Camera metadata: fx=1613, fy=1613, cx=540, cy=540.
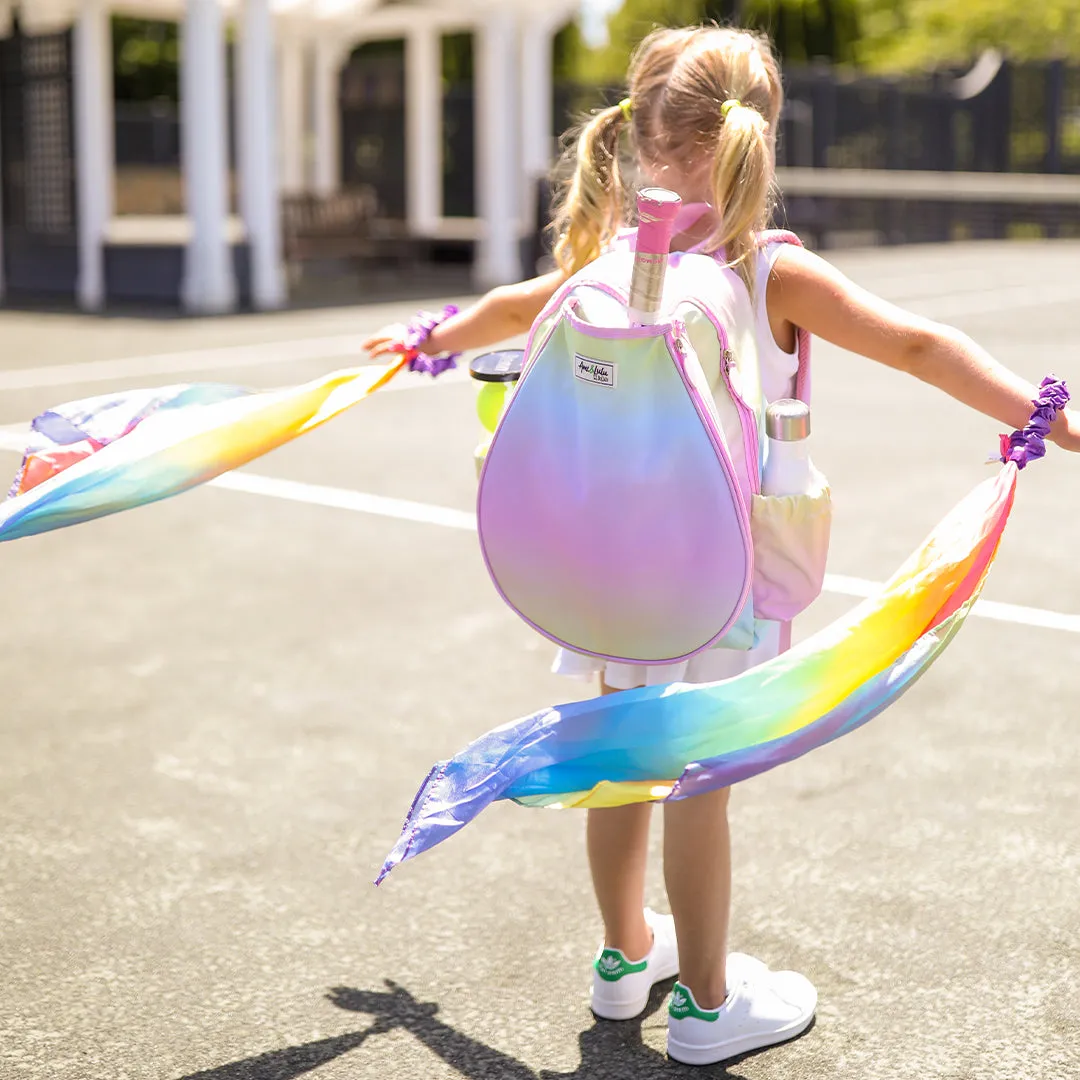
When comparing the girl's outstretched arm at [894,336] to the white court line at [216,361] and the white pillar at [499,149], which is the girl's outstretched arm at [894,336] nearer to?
the white court line at [216,361]

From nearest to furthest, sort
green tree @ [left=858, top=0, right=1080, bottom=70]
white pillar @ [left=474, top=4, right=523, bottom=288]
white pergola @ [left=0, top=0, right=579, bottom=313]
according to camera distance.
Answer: white pergola @ [left=0, top=0, right=579, bottom=313] → white pillar @ [left=474, top=4, right=523, bottom=288] → green tree @ [left=858, top=0, right=1080, bottom=70]

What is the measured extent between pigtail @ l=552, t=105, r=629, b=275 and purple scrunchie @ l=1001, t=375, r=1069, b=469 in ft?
2.51

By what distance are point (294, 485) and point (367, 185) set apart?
50.1 ft

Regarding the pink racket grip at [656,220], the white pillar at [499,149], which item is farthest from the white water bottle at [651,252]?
→ the white pillar at [499,149]

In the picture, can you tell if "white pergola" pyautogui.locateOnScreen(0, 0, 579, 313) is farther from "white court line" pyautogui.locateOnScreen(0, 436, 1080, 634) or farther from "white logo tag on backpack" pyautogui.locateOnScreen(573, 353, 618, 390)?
"white logo tag on backpack" pyautogui.locateOnScreen(573, 353, 618, 390)

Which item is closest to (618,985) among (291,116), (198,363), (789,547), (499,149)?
(789,547)

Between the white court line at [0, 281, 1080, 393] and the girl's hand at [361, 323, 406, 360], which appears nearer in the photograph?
A: the girl's hand at [361, 323, 406, 360]

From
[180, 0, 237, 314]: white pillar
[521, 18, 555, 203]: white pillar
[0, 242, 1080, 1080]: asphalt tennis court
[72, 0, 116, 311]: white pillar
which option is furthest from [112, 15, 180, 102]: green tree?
[0, 242, 1080, 1080]: asphalt tennis court

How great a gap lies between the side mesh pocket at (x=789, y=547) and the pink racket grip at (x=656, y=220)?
0.45m

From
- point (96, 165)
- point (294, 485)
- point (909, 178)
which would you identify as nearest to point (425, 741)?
point (294, 485)

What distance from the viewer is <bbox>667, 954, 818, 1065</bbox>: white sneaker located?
110 inches

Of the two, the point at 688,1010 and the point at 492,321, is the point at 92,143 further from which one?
the point at 688,1010

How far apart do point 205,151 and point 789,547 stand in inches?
573

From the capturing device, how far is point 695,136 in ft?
8.65
